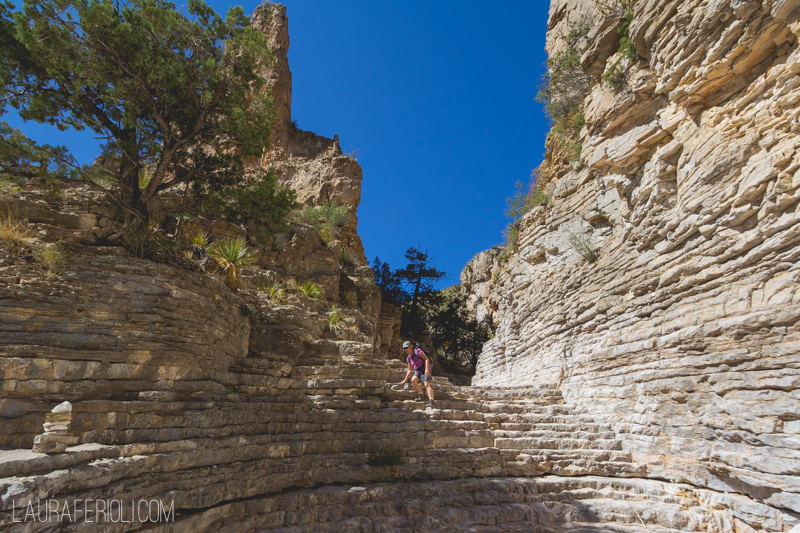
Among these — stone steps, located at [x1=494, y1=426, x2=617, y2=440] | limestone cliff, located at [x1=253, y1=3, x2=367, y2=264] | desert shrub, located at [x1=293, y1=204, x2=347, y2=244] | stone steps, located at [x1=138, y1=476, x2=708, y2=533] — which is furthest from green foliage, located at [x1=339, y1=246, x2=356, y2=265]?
stone steps, located at [x1=138, y1=476, x2=708, y2=533]

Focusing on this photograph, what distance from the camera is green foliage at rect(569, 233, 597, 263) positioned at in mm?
11027

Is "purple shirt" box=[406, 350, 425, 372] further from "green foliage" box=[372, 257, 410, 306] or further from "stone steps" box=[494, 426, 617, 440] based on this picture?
"green foliage" box=[372, 257, 410, 306]

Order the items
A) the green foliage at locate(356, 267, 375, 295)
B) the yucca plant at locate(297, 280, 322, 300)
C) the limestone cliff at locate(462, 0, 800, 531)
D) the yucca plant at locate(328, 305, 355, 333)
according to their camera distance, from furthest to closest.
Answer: the green foliage at locate(356, 267, 375, 295)
the yucca plant at locate(297, 280, 322, 300)
the yucca plant at locate(328, 305, 355, 333)
the limestone cliff at locate(462, 0, 800, 531)

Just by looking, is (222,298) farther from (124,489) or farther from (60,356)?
(124,489)

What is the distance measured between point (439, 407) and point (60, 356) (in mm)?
6307

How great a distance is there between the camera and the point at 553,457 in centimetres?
724

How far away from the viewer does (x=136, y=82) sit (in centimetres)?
673

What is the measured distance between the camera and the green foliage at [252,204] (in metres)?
8.12

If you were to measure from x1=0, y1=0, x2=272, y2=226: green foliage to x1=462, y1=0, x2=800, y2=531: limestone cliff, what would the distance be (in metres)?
8.17

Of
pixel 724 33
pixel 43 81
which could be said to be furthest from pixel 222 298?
pixel 724 33

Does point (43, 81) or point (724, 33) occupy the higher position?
point (724, 33)

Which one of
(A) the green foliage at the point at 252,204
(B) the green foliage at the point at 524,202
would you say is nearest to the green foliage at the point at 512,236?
(B) the green foliage at the point at 524,202

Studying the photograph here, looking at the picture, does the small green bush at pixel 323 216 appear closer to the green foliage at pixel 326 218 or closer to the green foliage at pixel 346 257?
the green foliage at pixel 326 218

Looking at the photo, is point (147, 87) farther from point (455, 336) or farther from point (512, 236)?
point (455, 336)
